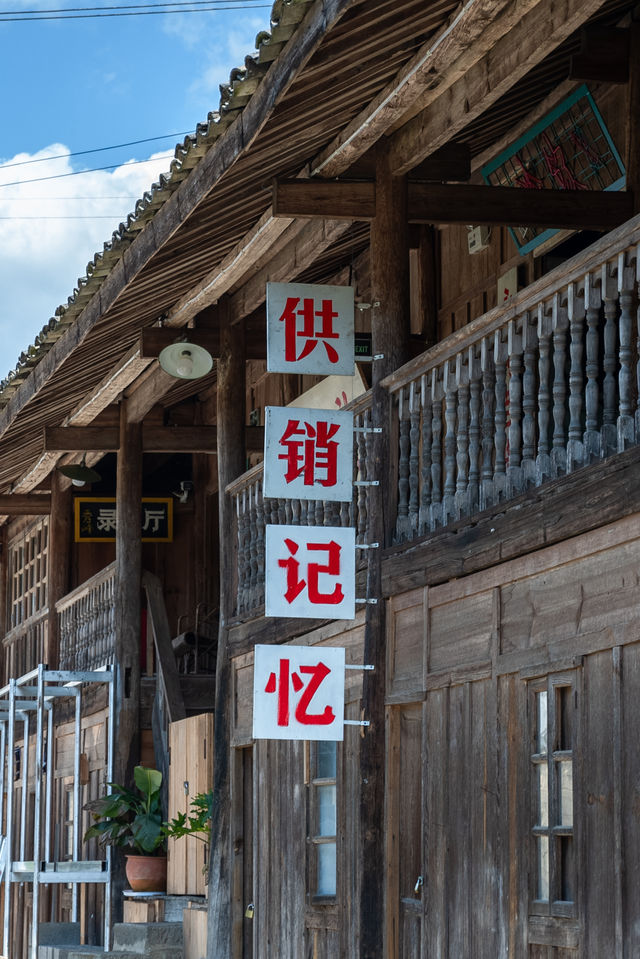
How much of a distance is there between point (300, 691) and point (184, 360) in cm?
381

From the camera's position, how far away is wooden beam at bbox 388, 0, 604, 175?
7.57 metres

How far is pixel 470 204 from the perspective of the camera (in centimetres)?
934

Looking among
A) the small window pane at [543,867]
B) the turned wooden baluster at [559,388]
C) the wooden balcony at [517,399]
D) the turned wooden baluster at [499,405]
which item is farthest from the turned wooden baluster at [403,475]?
the small window pane at [543,867]

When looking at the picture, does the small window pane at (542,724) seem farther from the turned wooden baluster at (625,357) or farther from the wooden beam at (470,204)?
the wooden beam at (470,204)

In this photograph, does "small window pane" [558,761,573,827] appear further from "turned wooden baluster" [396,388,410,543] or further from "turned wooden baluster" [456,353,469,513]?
"turned wooden baluster" [396,388,410,543]

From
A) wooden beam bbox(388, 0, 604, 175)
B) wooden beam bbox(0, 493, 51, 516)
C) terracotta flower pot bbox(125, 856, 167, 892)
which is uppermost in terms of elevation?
wooden beam bbox(388, 0, 604, 175)

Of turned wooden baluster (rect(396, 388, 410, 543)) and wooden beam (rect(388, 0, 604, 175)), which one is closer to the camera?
wooden beam (rect(388, 0, 604, 175))

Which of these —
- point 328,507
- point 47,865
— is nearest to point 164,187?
point 328,507

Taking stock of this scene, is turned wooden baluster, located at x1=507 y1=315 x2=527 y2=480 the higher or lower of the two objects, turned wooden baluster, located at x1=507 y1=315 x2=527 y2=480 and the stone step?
the higher

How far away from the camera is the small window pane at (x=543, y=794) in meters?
7.45

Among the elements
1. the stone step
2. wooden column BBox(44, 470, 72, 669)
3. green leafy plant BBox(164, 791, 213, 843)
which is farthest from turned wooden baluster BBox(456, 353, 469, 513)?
wooden column BBox(44, 470, 72, 669)

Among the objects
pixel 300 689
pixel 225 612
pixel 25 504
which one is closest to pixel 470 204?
pixel 300 689

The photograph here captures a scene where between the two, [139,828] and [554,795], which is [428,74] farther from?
[139,828]

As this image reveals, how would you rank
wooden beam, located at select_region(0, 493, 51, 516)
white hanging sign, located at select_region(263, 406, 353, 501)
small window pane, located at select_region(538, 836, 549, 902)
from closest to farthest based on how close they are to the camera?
small window pane, located at select_region(538, 836, 549, 902) → white hanging sign, located at select_region(263, 406, 353, 501) → wooden beam, located at select_region(0, 493, 51, 516)
